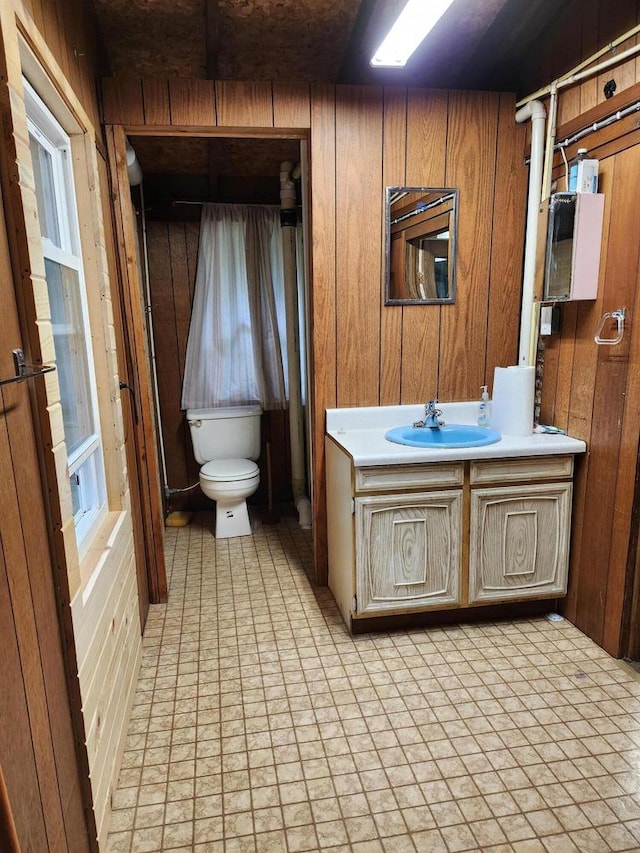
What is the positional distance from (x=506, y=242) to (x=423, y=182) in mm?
486

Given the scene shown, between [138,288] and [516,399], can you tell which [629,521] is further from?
[138,288]

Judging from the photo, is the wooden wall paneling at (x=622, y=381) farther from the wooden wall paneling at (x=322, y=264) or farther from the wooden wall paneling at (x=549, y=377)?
the wooden wall paneling at (x=322, y=264)

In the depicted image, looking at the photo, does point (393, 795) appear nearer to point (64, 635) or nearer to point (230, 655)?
point (230, 655)

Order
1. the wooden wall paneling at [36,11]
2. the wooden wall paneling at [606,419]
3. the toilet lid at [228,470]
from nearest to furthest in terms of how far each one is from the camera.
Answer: the wooden wall paneling at [36,11], the wooden wall paneling at [606,419], the toilet lid at [228,470]

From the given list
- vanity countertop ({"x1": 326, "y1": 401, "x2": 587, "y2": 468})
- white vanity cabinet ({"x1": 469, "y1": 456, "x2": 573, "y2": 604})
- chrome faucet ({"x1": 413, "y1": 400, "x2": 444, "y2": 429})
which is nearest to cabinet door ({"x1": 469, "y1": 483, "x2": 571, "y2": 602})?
white vanity cabinet ({"x1": 469, "y1": 456, "x2": 573, "y2": 604})

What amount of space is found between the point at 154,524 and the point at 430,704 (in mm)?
1436

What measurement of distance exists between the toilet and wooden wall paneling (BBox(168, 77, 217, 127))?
1.71 m

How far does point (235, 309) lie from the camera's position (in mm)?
3422

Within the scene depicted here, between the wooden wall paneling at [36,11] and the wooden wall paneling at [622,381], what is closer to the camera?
the wooden wall paneling at [36,11]

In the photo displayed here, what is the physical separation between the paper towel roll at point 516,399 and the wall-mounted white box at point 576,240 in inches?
13.7

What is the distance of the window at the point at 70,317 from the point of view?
1.56 metres

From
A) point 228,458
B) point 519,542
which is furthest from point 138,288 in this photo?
point 519,542

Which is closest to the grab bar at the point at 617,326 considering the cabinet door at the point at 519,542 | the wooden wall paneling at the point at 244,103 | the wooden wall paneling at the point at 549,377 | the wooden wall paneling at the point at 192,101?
the wooden wall paneling at the point at 549,377

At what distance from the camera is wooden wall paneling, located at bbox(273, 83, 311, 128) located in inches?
87.0
